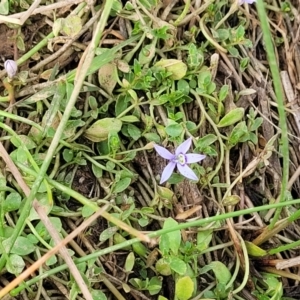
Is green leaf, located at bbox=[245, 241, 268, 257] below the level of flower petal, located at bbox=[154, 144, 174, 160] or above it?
below

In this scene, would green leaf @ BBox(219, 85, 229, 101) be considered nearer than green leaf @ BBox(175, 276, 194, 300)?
No

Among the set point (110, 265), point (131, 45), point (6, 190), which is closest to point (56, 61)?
point (131, 45)

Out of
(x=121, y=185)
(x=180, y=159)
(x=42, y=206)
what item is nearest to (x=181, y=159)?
(x=180, y=159)

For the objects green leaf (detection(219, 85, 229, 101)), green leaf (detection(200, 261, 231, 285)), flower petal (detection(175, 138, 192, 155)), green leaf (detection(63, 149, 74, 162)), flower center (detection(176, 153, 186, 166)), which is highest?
green leaf (detection(219, 85, 229, 101))

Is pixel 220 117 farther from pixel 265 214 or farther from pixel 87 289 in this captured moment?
pixel 87 289

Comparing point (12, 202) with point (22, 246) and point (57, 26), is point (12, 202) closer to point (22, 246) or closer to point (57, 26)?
point (22, 246)

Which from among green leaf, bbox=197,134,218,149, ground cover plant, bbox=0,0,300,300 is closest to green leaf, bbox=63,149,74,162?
ground cover plant, bbox=0,0,300,300

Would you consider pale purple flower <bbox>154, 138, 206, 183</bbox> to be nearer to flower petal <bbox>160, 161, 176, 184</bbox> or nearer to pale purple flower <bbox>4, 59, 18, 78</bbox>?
flower petal <bbox>160, 161, 176, 184</bbox>
